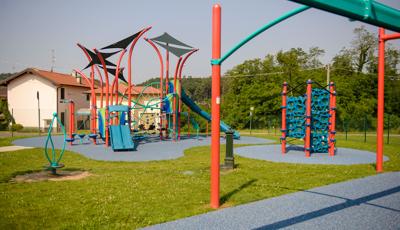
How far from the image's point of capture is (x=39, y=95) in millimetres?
36406

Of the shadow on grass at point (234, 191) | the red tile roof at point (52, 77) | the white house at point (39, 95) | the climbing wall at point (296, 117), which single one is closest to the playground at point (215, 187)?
the shadow on grass at point (234, 191)

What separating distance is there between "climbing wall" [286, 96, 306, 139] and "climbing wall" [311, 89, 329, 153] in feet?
1.55

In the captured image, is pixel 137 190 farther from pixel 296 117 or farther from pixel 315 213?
pixel 296 117

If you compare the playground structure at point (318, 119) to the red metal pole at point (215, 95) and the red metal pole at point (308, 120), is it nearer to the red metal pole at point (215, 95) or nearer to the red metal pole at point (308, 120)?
the red metal pole at point (308, 120)

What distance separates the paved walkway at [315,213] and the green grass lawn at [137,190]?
0.42 metres

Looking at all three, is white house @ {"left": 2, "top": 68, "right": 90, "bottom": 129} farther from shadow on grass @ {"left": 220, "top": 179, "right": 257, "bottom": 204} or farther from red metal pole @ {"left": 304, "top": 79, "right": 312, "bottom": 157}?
shadow on grass @ {"left": 220, "top": 179, "right": 257, "bottom": 204}

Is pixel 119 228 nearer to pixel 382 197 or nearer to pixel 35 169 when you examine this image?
pixel 382 197

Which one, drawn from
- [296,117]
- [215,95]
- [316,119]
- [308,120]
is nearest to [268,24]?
[215,95]

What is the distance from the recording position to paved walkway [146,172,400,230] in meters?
4.65

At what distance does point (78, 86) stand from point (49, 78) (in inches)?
159

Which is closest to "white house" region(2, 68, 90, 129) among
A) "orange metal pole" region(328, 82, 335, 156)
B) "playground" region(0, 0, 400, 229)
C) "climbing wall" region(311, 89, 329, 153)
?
"playground" region(0, 0, 400, 229)

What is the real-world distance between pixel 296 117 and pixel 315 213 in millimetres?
9329

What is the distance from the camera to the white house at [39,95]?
35281 millimetres

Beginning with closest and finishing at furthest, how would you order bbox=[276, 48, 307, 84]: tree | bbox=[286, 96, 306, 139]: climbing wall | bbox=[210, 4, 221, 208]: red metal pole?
bbox=[210, 4, 221, 208]: red metal pole < bbox=[286, 96, 306, 139]: climbing wall < bbox=[276, 48, 307, 84]: tree
